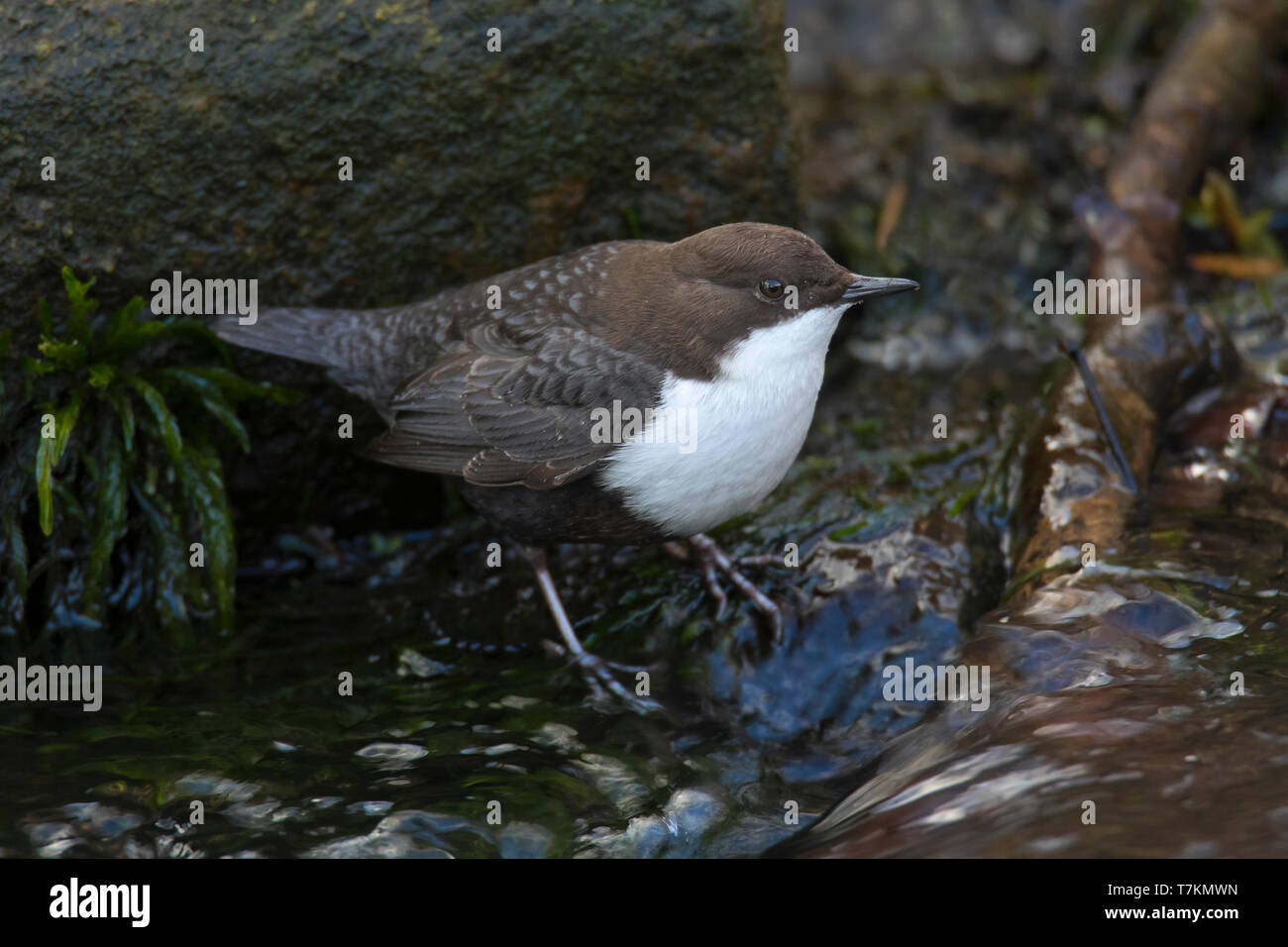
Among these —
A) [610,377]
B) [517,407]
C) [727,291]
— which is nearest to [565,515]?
[517,407]

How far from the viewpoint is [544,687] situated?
4113 mm

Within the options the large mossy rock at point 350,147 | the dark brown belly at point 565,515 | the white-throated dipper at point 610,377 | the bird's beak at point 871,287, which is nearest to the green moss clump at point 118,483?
the large mossy rock at point 350,147

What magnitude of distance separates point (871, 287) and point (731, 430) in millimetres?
586

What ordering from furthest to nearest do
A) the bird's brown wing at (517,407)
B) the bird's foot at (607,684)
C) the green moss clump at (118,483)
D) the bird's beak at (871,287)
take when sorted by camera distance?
1. the green moss clump at (118,483)
2. the bird's foot at (607,684)
3. the bird's brown wing at (517,407)
4. the bird's beak at (871,287)

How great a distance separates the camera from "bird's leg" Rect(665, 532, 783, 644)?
412 cm

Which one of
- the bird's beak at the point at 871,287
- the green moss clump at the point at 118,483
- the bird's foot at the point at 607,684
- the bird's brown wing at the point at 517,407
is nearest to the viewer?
the bird's beak at the point at 871,287

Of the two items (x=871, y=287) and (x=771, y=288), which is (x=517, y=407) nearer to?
(x=771, y=288)

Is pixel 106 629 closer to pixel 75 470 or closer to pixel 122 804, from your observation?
pixel 75 470

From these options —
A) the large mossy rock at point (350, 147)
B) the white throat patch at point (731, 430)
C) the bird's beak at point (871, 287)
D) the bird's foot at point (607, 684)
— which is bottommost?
the bird's foot at point (607, 684)

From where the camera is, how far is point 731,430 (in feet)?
12.2

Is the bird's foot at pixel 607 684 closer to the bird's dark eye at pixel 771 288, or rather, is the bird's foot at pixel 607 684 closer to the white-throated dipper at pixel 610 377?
the white-throated dipper at pixel 610 377

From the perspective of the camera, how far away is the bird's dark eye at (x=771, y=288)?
3.72 m

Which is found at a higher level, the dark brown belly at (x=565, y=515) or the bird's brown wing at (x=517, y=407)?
the bird's brown wing at (x=517, y=407)

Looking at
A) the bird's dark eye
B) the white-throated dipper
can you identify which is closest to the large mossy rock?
the white-throated dipper
